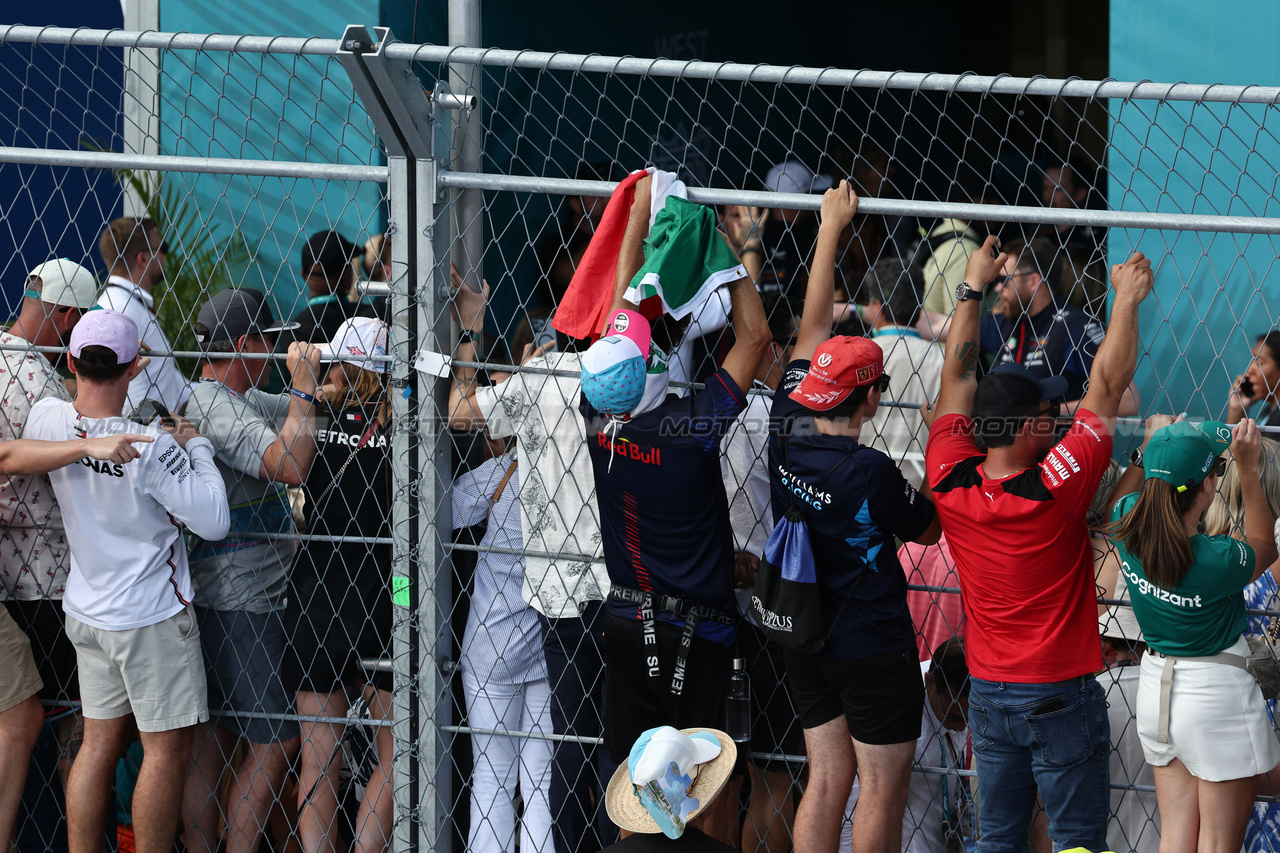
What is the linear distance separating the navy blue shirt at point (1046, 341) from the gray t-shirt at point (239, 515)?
2.52m

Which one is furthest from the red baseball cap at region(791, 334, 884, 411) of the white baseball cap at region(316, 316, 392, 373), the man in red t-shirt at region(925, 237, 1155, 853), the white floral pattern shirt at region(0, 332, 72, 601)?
→ the white floral pattern shirt at region(0, 332, 72, 601)

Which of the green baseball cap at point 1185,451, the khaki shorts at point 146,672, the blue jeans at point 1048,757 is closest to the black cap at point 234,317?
the khaki shorts at point 146,672

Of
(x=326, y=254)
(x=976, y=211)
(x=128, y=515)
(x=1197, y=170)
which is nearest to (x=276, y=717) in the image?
(x=128, y=515)

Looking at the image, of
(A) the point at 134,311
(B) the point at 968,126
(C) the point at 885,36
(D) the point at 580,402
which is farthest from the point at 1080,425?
(C) the point at 885,36

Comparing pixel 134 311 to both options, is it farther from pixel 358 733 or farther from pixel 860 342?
pixel 860 342

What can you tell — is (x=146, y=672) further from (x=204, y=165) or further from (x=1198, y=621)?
(x=1198, y=621)

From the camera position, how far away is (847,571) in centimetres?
324

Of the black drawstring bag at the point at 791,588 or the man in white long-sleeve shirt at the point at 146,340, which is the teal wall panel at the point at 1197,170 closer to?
the black drawstring bag at the point at 791,588

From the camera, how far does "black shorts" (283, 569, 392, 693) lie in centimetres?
376

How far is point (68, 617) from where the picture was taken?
3.63 meters

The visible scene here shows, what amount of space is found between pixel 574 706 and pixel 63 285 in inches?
84.3

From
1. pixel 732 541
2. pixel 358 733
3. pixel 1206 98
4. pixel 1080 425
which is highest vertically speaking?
pixel 1206 98

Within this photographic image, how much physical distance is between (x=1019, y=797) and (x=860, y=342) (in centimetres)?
130

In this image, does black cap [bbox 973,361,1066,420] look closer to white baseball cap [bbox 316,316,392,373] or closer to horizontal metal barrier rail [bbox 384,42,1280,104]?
horizontal metal barrier rail [bbox 384,42,1280,104]
